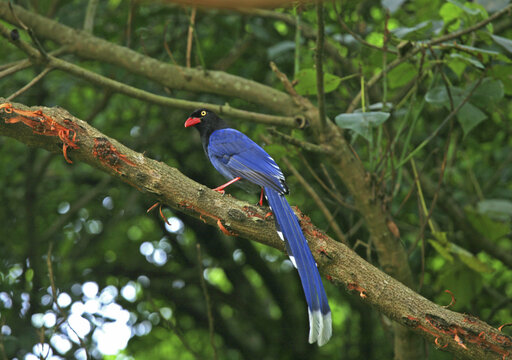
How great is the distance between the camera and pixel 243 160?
3900 mm

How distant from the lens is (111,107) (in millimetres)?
7207

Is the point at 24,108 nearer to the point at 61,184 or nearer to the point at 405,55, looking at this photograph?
the point at 405,55

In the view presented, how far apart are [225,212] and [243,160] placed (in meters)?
1.18

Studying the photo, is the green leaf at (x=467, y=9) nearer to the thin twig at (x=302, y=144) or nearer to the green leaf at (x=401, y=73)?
the green leaf at (x=401, y=73)

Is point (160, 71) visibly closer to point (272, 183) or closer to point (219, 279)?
point (272, 183)

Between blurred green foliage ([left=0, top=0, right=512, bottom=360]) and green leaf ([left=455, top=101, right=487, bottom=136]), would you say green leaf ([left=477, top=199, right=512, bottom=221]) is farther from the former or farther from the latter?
green leaf ([left=455, top=101, right=487, bottom=136])

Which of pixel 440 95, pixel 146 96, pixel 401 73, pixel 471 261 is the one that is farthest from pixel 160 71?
pixel 471 261

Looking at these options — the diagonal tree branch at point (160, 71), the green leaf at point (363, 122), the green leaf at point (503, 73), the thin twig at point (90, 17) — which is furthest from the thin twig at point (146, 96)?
the green leaf at point (503, 73)

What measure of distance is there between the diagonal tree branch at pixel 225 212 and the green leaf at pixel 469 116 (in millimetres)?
1743

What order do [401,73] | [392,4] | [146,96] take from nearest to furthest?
[392,4] < [146,96] < [401,73]

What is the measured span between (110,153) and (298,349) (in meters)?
5.05

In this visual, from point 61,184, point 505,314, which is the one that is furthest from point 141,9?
point 505,314

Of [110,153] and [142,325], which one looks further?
[142,325]

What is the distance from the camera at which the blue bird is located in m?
2.79
